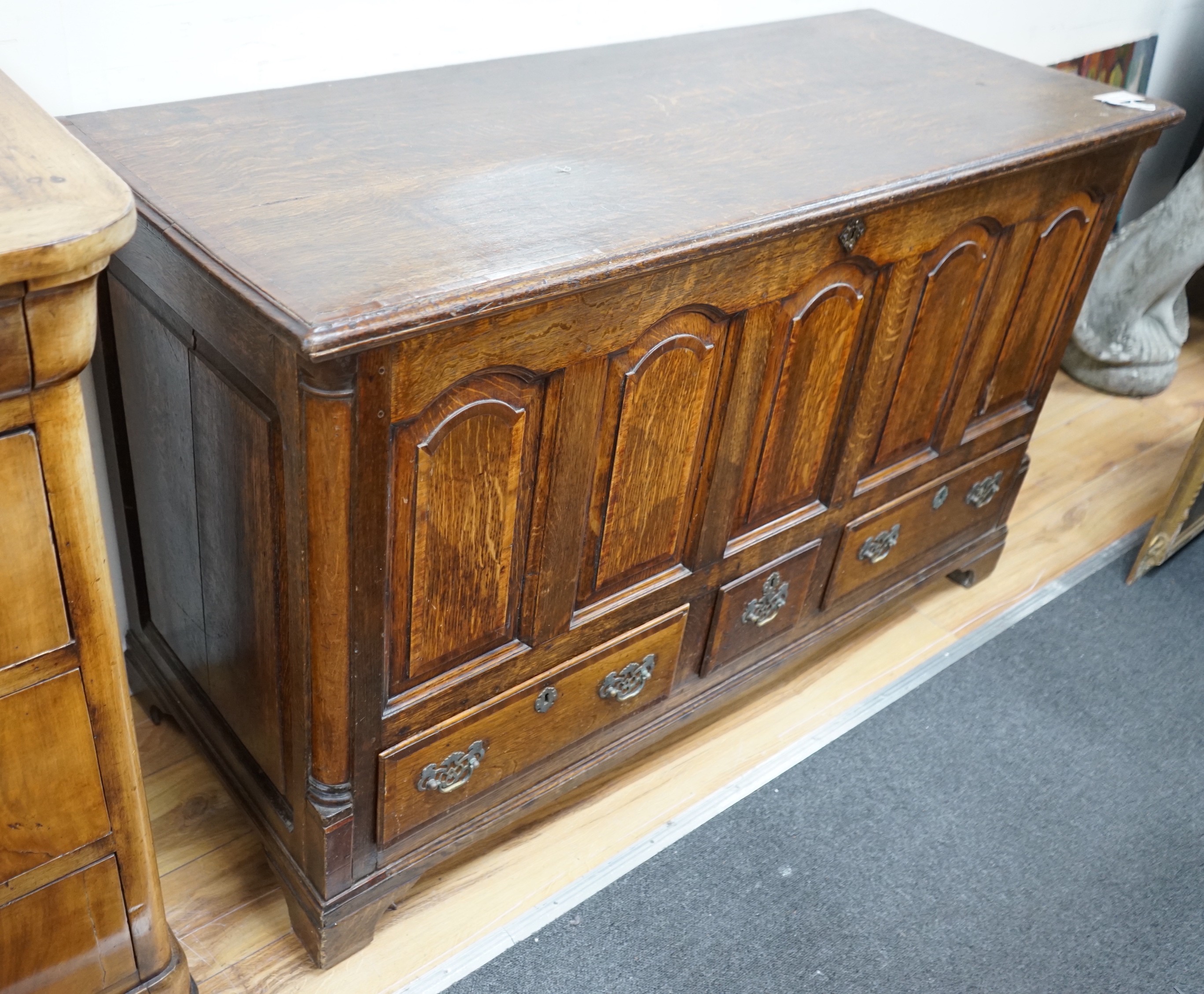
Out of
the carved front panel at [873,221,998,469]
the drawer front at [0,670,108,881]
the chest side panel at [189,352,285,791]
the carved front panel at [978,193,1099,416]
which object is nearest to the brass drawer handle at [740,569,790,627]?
the carved front panel at [873,221,998,469]

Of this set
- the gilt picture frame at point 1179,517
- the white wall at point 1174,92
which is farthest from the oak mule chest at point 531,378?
the white wall at point 1174,92

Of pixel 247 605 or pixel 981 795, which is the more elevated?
pixel 247 605

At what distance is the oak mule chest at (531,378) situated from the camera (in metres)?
1.18

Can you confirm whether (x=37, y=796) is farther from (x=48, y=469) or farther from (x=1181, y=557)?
(x=1181, y=557)

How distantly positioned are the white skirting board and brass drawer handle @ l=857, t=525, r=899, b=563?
0.92 ft

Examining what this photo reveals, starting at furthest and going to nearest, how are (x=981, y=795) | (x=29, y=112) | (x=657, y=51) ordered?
(x=981, y=795) < (x=657, y=51) < (x=29, y=112)

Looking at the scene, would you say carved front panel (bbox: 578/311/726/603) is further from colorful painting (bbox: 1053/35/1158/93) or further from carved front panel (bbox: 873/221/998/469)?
colorful painting (bbox: 1053/35/1158/93)

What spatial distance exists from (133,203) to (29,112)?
0.89 ft

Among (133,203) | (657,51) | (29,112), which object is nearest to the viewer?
(133,203)

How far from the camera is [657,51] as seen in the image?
1851 mm

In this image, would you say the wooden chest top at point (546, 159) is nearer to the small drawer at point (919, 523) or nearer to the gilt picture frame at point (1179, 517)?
the small drawer at point (919, 523)

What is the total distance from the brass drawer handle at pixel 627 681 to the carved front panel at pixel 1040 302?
78 centimetres

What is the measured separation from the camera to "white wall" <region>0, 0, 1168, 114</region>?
Result: 1385 millimetres

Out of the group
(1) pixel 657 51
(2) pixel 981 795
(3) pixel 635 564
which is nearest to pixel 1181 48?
→ (1) pixel 657 51
